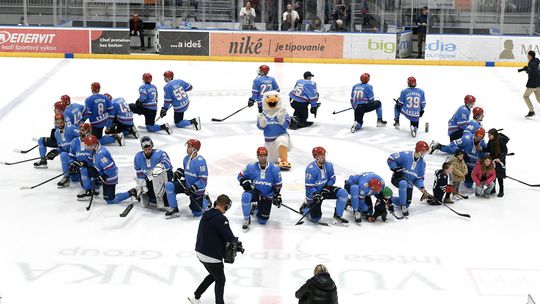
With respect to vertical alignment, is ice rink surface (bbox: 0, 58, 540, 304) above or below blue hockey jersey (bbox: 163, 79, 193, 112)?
below

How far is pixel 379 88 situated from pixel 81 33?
335 inches

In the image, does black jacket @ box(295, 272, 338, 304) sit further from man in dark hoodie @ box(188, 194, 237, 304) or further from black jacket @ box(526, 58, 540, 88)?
black jacket @ box(526, 58, 540, 88)

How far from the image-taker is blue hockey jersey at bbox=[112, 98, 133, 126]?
13891 mm

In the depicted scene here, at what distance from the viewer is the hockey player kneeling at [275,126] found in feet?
41.1

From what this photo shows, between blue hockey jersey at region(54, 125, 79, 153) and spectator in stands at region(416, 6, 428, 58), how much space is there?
45.9 ft

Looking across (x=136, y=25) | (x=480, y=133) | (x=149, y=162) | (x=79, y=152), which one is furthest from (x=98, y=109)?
(x=136, y=25)

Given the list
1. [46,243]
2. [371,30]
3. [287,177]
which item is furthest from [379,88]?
[46,243]

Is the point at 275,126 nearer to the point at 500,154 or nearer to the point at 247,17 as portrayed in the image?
the point at 500,154

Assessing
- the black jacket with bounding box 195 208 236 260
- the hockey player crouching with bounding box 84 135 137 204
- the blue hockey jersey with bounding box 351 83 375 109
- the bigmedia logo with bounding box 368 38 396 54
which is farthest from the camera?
the bigmedia logo with bounding box 368 38 396 54

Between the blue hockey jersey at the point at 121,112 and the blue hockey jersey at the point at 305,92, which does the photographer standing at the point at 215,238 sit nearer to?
the blue hockey jersey at the point at 121,112

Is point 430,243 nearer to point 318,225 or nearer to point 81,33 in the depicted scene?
point 318,225

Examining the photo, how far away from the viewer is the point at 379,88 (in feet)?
65.5

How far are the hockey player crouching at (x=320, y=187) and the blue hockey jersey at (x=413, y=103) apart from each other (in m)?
4.89

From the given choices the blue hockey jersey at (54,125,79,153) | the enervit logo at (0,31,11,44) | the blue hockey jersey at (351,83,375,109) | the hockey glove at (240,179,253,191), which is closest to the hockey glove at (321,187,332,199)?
the hockey glove at (240,179,253,191)
